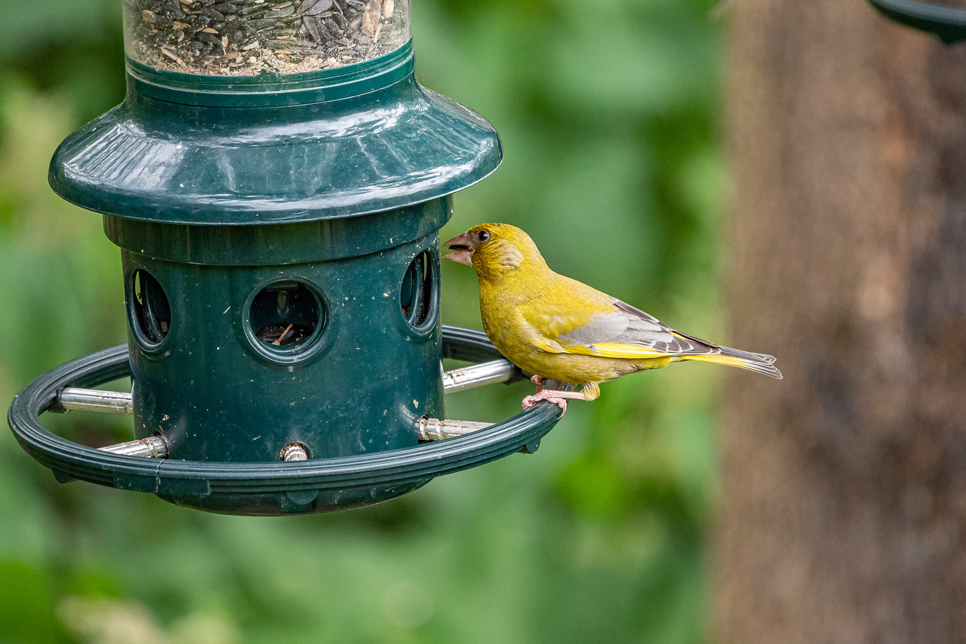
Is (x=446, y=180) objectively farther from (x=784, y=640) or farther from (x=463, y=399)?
(x=784, y=640)

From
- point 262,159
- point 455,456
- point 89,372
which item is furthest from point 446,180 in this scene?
point 89,372

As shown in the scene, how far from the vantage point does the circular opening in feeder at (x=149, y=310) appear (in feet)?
10.7

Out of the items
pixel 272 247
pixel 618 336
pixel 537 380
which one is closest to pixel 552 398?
pixel 537 380

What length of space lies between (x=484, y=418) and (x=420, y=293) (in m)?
3.65

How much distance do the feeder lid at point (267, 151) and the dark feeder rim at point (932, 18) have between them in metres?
1.14

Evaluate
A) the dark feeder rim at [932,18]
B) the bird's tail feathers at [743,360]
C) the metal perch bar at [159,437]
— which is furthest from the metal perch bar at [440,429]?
the dark feeder rim at [932,18]

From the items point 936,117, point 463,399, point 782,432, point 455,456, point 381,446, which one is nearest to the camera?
point 455,456

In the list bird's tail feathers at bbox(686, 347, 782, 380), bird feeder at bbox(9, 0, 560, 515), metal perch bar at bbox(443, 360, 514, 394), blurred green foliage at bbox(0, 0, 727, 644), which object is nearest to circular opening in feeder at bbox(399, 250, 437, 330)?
bird feeder at bbox(9, 0, 560, 515)

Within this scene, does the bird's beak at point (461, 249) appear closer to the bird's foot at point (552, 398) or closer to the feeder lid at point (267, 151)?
the bird's foot at point (552, 398)

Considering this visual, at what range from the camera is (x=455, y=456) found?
2.76 m

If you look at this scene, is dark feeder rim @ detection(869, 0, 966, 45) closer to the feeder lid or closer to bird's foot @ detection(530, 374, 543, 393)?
the feeder lid

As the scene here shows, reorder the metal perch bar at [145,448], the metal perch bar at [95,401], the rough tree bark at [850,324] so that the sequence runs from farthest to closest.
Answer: the rough tree bark at [850,324], the metal perch bar at [95,401], the metal perch bar at [145,448]

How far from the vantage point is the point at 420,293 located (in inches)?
136

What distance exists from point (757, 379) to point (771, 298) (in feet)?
1.63
